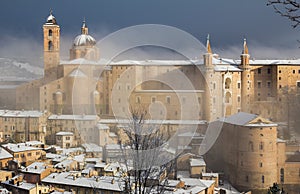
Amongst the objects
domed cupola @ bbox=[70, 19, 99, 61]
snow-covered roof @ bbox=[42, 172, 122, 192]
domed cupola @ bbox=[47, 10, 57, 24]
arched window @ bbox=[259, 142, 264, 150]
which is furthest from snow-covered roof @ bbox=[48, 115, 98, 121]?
arched window @ bbox=[259, 142, 264, 150]

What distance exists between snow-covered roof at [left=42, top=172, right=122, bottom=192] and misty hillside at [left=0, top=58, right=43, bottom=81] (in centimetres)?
4078

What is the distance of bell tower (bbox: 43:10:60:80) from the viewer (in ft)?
133

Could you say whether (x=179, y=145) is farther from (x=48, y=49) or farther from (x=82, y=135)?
(x=48, y=49)

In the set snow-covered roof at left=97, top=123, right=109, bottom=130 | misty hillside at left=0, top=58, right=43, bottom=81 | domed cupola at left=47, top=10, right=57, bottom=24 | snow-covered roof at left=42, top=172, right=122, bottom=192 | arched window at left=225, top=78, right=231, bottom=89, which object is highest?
domed cupola at left=47, top=10, right=57, bottom=24

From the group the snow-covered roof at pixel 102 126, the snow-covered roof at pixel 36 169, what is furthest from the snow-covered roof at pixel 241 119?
the snow-covered roof at pixel 36 169

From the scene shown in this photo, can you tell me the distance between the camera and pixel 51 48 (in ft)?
135

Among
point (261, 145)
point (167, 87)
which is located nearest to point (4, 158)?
point (261, 145)

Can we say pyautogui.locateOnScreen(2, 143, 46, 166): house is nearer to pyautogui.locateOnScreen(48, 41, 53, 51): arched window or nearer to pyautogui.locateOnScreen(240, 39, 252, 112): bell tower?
pyautogui.locateOnScreen(48, 41, 53, 51): arched window

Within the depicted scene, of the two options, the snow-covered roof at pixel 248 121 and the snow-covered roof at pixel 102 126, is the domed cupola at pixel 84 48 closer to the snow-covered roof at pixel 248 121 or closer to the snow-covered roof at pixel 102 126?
the snow-covered roof at pixel 102 126

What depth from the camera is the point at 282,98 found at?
3747 cm

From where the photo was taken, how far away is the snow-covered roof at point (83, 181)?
18.3 m

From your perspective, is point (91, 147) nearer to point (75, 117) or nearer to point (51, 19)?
point (75, 117)

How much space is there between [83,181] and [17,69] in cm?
4967

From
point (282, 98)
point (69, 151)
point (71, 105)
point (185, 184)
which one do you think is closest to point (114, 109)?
point (71, 105)
